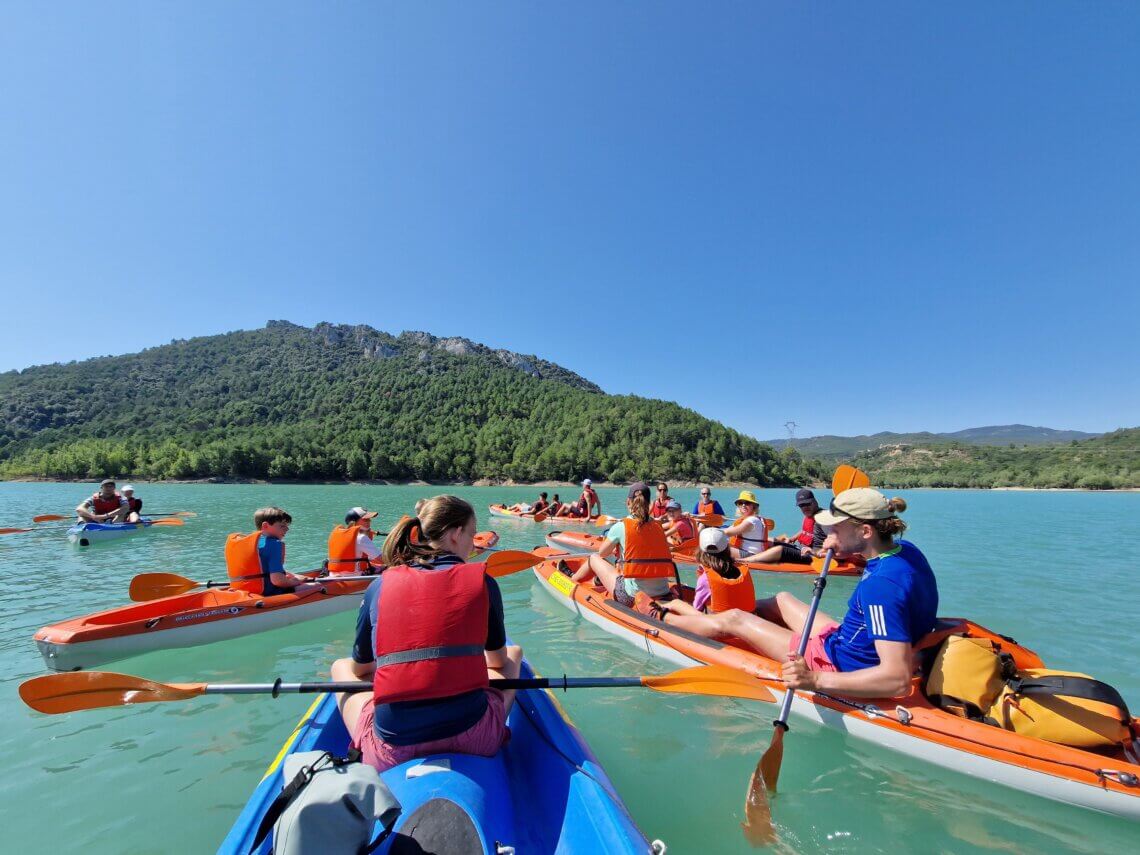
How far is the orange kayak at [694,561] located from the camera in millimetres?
11891

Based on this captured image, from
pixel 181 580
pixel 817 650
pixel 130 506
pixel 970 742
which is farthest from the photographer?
pixel 130 506

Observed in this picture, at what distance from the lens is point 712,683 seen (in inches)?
164

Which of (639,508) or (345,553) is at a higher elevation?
(639,508)

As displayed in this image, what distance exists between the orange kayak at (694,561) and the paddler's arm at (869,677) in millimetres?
6055

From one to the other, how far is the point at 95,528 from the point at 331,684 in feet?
59.7

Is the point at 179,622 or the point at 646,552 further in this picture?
the point at 646,552

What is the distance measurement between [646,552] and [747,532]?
20.2 feet

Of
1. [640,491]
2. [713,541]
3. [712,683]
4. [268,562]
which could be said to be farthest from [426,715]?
[268,562]

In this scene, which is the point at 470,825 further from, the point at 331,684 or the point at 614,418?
the point at 614,418

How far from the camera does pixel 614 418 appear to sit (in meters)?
109

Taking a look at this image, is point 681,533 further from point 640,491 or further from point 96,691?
point 96,691

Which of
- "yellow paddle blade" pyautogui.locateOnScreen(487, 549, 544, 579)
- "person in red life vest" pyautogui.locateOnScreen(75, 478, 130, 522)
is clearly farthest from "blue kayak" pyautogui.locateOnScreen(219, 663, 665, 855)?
"person in red life vest" pyautogui.locateOnScreen(75, 478, 130, 522)

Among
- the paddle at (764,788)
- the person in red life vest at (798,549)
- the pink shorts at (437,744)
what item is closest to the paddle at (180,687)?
the paddle at (764,788)

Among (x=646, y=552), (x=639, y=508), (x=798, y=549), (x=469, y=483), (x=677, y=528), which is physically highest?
(x=639, y=508)
